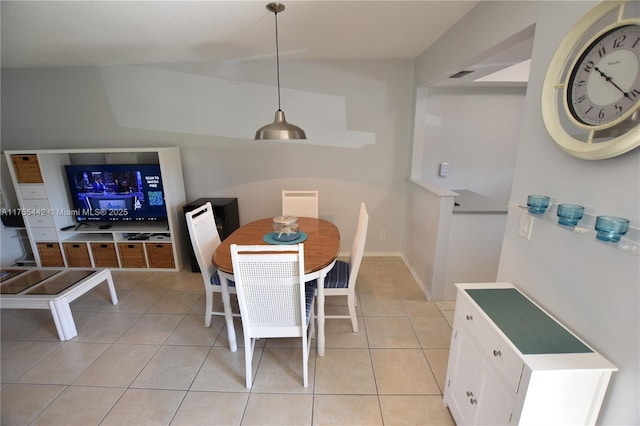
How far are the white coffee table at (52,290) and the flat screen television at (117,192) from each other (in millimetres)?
862

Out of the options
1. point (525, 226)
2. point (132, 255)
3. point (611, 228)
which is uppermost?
point (611, 228)

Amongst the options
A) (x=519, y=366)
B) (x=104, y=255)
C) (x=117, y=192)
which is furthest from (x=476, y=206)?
(x=104, y=255)

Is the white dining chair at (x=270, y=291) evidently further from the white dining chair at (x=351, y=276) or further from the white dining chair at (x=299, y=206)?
the white dining chair at (x=299, y=206)

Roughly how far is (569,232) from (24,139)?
5460 mm

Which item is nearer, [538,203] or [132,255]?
[538,203]

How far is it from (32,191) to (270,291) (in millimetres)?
3495

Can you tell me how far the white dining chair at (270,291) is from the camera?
4.93 ft

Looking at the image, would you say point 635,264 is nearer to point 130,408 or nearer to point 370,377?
point 370,377

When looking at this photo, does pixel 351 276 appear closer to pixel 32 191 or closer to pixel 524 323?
pixel 524 323

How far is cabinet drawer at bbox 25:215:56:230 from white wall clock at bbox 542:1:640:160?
4.70 m

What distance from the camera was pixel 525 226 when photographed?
1.44m

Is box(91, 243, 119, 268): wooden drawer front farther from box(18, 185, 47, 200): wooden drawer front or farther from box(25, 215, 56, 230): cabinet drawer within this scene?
box(18, 185, 47, 200): wooden drawer front

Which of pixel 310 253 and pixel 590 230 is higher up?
pixel 590 230

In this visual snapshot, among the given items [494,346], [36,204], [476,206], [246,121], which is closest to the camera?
[494,346]
